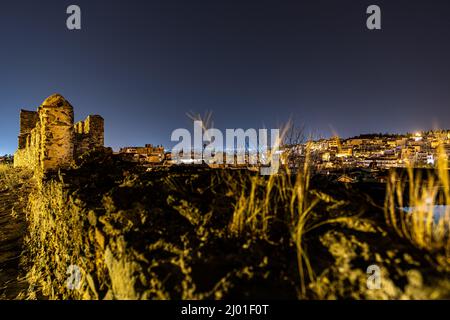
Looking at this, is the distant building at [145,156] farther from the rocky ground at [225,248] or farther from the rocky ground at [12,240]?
the rocky ground at [225,248]

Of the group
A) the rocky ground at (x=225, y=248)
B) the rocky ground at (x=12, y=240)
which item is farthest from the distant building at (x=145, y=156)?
the rocky ground at (x=225, y=248)

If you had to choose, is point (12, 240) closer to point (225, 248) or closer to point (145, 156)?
point (145, 156)

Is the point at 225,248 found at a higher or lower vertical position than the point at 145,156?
lower

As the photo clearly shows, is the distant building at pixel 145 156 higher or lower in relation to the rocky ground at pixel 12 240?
higher

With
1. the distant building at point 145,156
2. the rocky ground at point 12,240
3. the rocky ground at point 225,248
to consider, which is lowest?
the rocky ground at point 12,240

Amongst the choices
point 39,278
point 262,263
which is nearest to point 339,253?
point 262,263

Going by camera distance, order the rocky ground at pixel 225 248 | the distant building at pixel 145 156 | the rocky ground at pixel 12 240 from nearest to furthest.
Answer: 1. the rocky ground at pixel 225 248
2. the rocky ground at pixel 12 240
3. the distant building at pixel 145 156

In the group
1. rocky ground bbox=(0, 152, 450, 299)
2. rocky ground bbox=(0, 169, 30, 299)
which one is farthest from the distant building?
rocky ground bbox=(0, 152, 450, 299)

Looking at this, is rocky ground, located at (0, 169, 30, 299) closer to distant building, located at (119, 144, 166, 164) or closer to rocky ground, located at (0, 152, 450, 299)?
rocky ground, located at (0, 152, 450, 299)

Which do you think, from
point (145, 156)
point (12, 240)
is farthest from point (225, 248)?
point (145, 156)

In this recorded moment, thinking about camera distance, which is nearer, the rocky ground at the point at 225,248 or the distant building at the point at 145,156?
the rocky ground at the point at 225,248

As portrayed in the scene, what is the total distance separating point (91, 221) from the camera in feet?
10.00

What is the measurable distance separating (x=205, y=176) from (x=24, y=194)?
10160 millimetres
